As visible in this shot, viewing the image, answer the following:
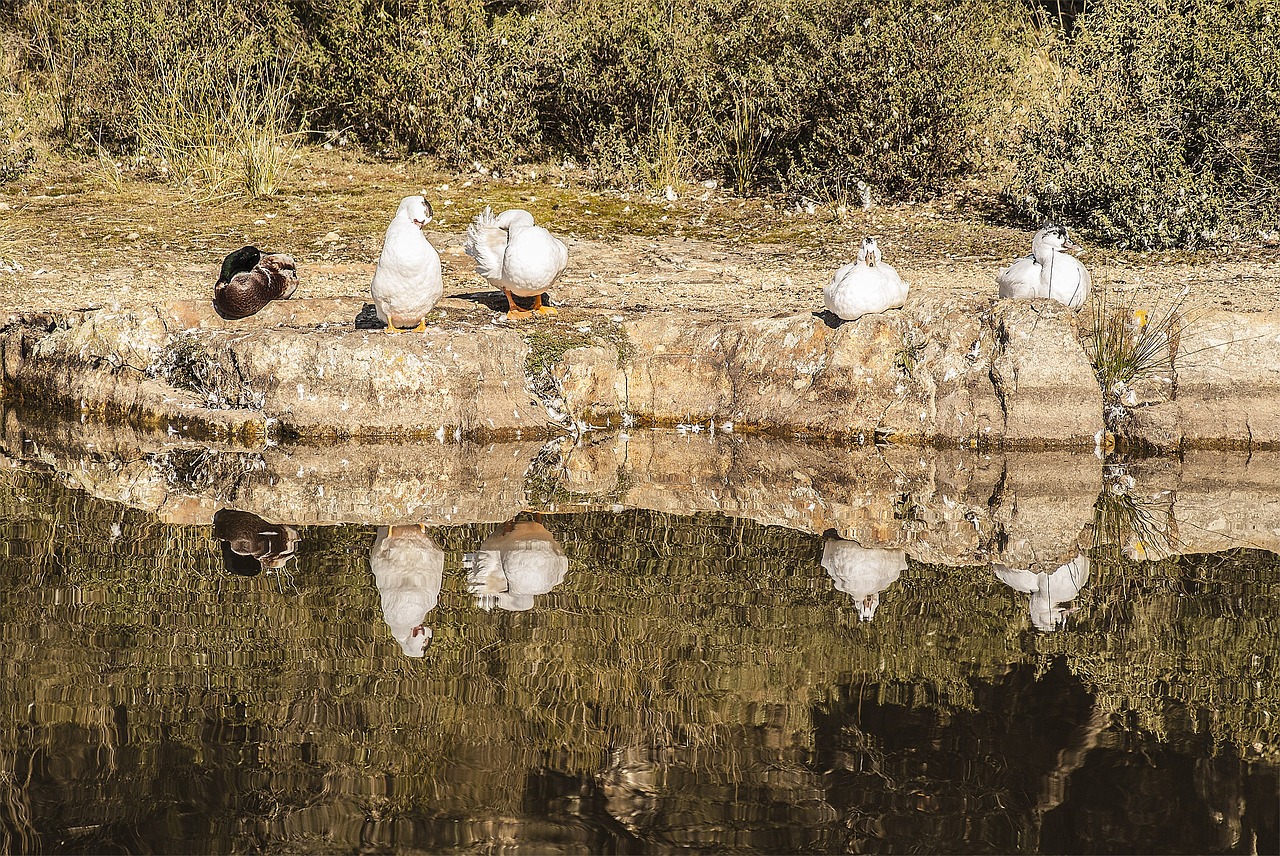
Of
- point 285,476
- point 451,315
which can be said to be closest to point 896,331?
point 451,315

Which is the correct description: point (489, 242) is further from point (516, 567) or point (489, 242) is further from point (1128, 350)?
point (1128, 350)

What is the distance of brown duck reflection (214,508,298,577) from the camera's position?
544 centimetres

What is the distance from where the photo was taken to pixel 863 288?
834 centimetres

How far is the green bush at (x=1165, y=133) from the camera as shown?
11.2 metres

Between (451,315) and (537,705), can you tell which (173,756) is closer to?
(537,705)

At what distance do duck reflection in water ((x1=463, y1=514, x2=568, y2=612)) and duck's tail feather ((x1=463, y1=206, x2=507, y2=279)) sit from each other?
2.99m

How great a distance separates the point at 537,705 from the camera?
4.00 m

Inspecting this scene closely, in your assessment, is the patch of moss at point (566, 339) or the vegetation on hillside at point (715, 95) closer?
the patch of moss at point (566, 339)

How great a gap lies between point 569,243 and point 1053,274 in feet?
14.1

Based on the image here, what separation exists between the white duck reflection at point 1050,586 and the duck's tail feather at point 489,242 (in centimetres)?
421

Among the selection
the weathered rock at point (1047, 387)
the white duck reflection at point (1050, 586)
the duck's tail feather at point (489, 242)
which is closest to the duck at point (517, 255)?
the duck's tail feather at point (489, 242)

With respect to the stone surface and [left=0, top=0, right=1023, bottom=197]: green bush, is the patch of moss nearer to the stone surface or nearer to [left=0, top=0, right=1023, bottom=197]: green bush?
the stone surface

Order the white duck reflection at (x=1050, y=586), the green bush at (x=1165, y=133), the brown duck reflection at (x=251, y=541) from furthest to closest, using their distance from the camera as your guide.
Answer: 1. the green bush at (x=1165, y=133)
2. the brown duck reflection at (x=251, y=541)
3. the white duck reflection at (x=1050, y=586)

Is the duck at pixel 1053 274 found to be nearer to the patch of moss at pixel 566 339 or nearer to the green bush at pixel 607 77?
the patch of moss at pixel 566 339
